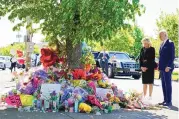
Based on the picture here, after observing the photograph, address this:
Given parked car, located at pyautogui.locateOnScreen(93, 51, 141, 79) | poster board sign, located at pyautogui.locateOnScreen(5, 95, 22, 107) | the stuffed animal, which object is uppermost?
parked car, located at pyautogui.locateOnScreen(93, 51, 141, 79)

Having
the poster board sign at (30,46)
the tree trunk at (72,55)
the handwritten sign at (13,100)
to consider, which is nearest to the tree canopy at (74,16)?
the tree trunk at (72,55)

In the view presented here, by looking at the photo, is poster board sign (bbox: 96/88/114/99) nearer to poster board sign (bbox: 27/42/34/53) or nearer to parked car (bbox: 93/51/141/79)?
Answer: poster board sign (bbox: 27/42/34/53)

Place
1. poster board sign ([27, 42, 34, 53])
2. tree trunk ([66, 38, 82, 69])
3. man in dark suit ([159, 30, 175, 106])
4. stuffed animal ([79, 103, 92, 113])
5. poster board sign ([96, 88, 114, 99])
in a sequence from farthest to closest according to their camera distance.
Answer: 1. poster board sign ([27, 42, 34, 53])
2. tree trunk ([66, 38, 82, 69])
3. man in dark suit ([159, 30, 175, 106])
4. poster board sign ([96, 88, 114, 99])
5. stuffed animal ([79, 103, 92, 113])

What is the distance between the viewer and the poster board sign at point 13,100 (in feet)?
35.0

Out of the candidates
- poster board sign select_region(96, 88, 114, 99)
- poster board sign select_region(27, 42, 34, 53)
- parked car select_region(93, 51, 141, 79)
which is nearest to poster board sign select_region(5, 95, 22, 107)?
poster board sign select_region(96, 88, 114, 99)

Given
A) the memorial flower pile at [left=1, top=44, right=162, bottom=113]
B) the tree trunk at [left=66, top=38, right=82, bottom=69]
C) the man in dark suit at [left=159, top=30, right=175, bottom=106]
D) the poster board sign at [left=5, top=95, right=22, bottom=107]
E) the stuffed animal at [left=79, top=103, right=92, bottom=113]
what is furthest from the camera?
the tree trunk at [left=66, top=38, right=82, bottom=69]

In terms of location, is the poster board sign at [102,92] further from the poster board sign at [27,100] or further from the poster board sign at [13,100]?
the poster board sign at [13,100]

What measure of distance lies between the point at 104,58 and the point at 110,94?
15.7 metres

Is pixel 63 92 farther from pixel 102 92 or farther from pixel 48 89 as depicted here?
pixel 102 92

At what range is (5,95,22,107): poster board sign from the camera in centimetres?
1067

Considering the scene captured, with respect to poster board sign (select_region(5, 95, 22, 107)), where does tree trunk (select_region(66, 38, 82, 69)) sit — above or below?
above

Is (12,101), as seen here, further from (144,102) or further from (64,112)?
(144,102)

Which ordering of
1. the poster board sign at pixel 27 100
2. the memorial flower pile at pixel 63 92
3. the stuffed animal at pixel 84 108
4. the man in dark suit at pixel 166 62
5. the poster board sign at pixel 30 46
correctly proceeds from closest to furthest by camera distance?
the stuffed animal at pixel 84 108
the memorial flower pile at pixel 63 92
the poster board sign at pixel 27 100
the man in dark suit at pixel 166 62
the poster board sign at pixel 30 46

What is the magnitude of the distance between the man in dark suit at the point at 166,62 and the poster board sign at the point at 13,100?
12.8 ft
